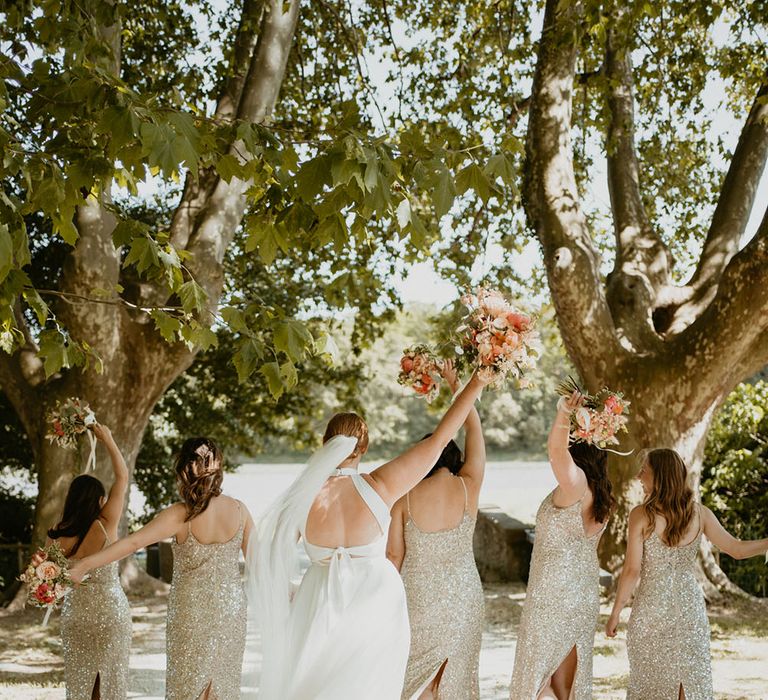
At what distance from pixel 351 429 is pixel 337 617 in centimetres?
100

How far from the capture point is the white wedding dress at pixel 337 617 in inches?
189

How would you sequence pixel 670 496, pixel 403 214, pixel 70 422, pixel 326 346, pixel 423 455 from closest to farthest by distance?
pixel 403 214
pixel 423 455
pixel 326 346
pixel 670 496
pixel 70 422

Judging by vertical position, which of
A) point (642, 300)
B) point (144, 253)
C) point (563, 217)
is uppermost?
point (563, 217)

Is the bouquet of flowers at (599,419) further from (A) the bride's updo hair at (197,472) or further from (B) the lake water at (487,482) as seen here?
(B) the lake water at (487,482)

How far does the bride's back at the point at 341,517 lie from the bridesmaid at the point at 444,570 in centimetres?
126

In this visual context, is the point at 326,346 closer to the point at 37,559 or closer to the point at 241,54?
the point at 37,559

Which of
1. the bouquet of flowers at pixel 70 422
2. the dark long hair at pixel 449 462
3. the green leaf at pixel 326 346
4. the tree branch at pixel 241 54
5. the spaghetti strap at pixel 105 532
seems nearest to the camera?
the green leaf at pixel 326 346

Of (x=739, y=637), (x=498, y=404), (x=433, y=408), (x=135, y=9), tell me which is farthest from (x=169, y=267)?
(x=498, y=404)

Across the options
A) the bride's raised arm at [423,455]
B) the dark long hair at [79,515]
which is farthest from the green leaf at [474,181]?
the dark long hair at [79,515]

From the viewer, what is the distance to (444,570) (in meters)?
6.09

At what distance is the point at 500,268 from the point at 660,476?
12.0 meters

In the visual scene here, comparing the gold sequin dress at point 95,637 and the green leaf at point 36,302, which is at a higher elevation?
the green leaf at point 36,302

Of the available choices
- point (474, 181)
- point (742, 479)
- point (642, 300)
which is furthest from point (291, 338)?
point (742, 479)

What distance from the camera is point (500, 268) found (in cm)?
1759
